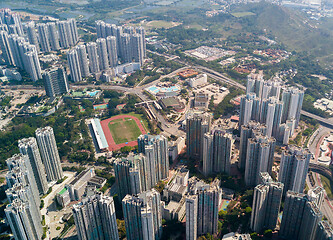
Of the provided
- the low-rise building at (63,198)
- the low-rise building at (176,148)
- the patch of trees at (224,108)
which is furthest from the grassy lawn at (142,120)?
the low-rise building at (63,198)

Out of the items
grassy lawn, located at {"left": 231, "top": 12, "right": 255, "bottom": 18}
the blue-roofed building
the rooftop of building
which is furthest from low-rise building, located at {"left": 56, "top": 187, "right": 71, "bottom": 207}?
grassy lawn, located at {"left": 231, "top": 12, "right": 255, "bottom": 18}

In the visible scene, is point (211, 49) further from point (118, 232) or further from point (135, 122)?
point (118, 232)

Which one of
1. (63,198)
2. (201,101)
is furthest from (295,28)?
(63,198)

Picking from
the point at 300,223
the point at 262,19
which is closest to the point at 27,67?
the point at 300,223

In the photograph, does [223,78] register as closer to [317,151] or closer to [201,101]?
[201,101]

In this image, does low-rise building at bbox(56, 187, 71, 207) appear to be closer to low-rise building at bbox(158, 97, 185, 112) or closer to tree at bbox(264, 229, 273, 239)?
tree at bbox(264, 229, 273, 239)

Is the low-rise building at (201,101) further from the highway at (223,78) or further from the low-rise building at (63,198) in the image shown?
the low-rise building at (63,198)
